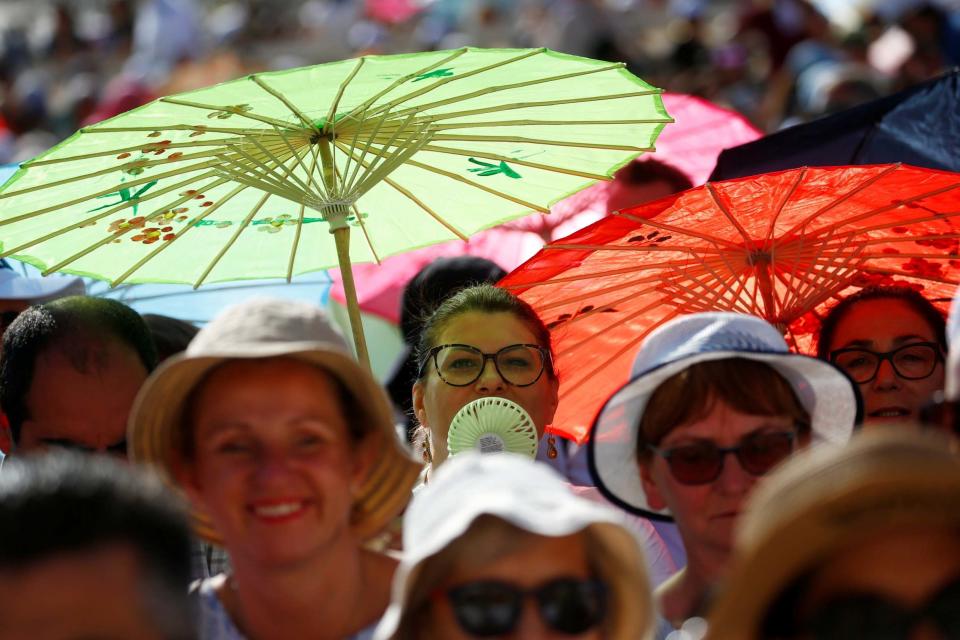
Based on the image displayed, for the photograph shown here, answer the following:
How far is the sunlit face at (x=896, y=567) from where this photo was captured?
6.24ft

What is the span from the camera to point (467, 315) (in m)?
4.46

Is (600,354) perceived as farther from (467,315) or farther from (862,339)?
(862,339)

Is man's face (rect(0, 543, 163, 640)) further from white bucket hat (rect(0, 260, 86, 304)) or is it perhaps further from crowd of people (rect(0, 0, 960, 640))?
white bucket hat (rect(0, 260, 86, 304))

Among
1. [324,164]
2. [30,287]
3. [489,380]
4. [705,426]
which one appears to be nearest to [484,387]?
[489,380]

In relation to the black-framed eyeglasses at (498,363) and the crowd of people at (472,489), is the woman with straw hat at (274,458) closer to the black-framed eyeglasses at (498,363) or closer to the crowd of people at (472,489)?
the crowd of people at (472,489)

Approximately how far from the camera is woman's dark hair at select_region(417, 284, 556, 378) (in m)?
4.43

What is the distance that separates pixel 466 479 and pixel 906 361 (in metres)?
2.19

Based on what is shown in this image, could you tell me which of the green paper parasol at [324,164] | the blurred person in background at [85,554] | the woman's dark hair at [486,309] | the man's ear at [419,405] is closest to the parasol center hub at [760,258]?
the green paper parasol at [324,164]

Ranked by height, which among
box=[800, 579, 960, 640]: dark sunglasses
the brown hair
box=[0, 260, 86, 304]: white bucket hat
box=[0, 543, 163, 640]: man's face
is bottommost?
box=[800, 579, 960, 640]: dark sunglasses

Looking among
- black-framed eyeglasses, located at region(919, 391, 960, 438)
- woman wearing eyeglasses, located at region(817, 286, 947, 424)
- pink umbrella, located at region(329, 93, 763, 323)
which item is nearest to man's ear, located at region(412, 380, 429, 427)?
woman wearing eyeglasses, located at region(817, 286, 947, 424)

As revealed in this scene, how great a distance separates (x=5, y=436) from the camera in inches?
164

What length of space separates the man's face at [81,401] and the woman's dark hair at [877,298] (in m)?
2.00

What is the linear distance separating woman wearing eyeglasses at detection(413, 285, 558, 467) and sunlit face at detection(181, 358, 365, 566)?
1396 mm

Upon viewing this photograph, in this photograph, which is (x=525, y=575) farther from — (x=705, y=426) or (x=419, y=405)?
Answer: (x=419, y=405)
